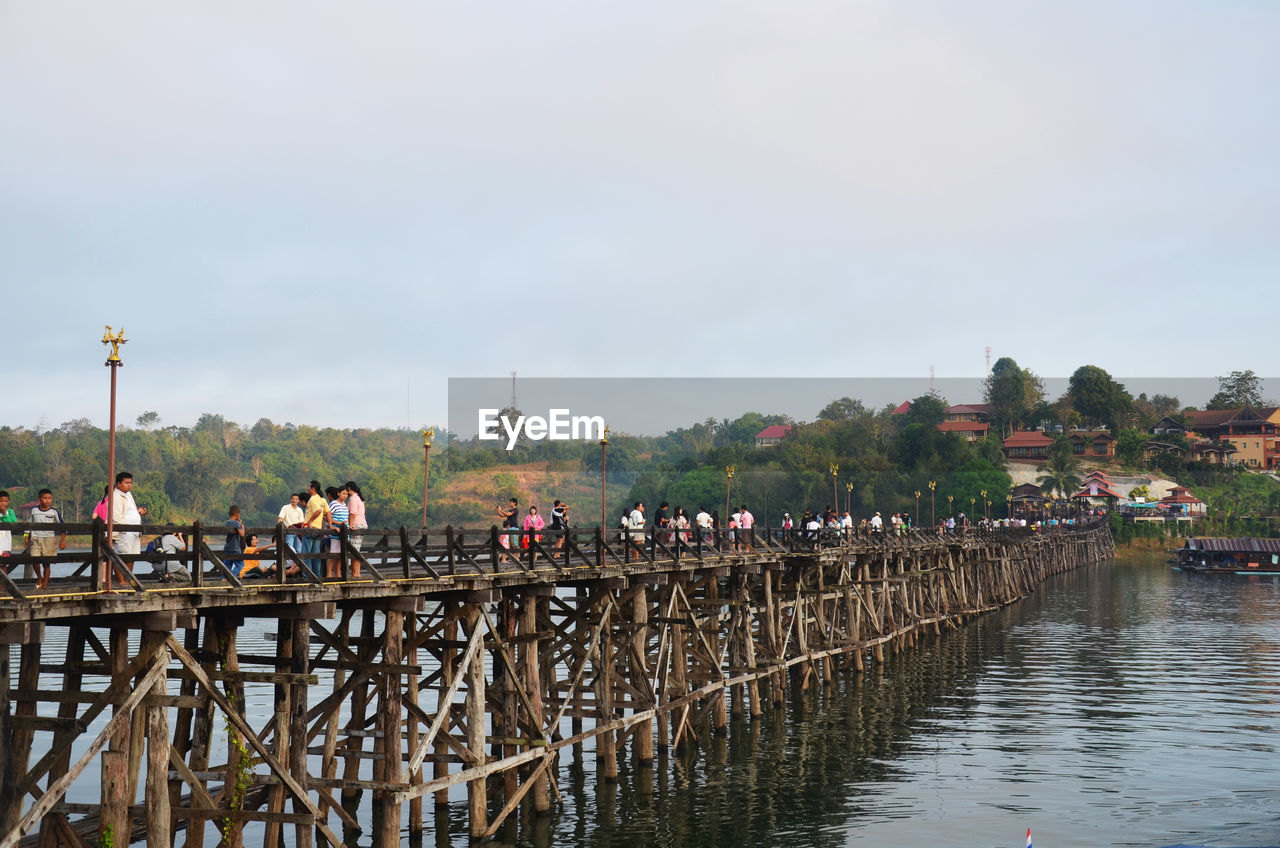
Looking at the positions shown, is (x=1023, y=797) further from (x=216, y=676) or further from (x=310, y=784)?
(x=216, y=676)

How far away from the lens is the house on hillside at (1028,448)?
184 meters

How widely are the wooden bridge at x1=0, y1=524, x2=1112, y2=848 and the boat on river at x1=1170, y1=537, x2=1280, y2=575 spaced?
90635mm

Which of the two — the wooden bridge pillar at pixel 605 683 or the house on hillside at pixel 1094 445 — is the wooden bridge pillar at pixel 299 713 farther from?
the house on hillside at pixel 1094 445

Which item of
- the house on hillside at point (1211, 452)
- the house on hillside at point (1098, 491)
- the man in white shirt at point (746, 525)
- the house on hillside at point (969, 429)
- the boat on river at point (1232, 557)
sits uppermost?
the house on hillside at point (969, 429)

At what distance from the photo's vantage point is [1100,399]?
632ft

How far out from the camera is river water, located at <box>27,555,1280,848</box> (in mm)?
22766

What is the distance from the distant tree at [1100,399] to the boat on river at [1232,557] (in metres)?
76.2

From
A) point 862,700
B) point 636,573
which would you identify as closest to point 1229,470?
point 862,700

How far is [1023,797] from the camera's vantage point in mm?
26141

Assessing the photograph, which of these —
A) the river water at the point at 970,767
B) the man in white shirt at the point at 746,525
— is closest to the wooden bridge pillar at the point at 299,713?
the river water at the point at 970,767

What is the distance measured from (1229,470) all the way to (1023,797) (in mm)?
163957

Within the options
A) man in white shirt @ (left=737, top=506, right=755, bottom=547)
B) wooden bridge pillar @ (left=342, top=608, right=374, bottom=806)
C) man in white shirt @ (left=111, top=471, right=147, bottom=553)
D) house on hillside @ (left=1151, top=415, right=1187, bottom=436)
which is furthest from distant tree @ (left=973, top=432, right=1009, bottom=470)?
man in white shirt @ (left=111, top=471, right=147, bottom=553)

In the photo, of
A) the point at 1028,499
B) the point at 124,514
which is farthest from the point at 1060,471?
the point at 124,514

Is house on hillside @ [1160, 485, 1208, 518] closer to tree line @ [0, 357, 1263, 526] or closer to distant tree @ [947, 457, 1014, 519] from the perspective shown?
tree line @ [0, 357, 1263, 526]
